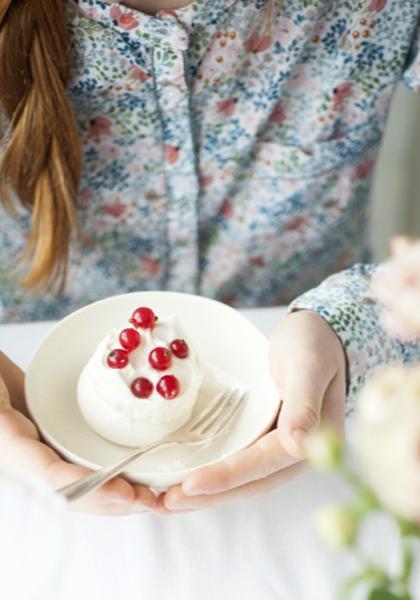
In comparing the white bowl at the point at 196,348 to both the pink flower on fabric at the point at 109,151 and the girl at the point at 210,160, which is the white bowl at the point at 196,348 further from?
the pink flower on fabric at the point at 109,151

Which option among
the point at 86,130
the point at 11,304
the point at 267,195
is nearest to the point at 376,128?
the point at 267,195

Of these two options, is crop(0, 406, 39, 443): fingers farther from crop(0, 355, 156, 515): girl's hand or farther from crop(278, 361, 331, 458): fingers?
crop(278, 361, 331, 458): fingers

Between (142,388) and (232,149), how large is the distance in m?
0.40

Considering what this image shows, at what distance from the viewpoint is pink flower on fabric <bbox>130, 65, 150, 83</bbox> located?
81 cm

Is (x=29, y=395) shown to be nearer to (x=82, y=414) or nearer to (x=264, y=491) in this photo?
(x=82, y=414)

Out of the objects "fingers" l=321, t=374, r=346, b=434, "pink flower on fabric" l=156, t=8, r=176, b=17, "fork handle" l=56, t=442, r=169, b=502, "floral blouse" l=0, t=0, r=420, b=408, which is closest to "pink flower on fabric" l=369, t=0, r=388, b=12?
"floral blouse" l=0, t=0, r=420, b=408

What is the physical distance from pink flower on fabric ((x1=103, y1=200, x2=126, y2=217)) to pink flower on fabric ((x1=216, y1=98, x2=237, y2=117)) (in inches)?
6.5

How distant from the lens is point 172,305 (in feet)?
2.43

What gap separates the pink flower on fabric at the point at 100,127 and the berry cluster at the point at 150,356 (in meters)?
0.30

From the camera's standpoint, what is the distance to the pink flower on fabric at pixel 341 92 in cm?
90

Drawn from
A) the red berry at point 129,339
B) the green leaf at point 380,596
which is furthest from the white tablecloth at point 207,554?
the green leaf at point 380,596

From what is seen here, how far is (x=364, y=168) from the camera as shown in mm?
995

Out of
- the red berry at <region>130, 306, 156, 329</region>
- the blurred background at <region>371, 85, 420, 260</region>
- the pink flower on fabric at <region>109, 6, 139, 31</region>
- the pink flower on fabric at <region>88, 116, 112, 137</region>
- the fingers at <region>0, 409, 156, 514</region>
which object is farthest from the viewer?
the blurred background at <region>371, 85, 420, 260</region>

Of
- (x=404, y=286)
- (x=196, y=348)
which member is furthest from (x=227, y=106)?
(x=404, y=286)
